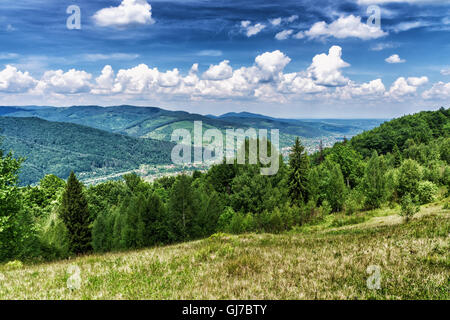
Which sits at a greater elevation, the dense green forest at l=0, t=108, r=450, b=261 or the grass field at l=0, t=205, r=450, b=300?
the grass field at l=0, t=205, r=450, b=300

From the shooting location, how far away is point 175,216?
184 feet

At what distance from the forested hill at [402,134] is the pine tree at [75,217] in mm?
139516

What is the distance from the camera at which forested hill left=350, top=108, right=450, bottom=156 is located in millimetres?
157125

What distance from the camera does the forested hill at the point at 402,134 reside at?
516 feet

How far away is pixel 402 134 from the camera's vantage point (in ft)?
532

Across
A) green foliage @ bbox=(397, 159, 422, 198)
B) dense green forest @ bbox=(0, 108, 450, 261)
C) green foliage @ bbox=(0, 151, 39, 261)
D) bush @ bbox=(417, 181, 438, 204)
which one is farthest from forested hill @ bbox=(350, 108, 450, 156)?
green foliage @ bbox=(0, 151, 39, 261)

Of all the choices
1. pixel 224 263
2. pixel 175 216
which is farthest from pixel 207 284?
pixel 175 216

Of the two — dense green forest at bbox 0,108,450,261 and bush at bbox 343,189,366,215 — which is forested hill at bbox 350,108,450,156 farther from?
bush at bbox 343,189,366,215

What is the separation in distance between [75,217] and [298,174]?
1866 inches

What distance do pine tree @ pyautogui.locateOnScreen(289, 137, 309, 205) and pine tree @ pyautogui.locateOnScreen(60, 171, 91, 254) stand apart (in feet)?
143

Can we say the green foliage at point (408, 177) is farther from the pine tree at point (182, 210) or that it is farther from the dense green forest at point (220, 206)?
the pine tree at point (182, 210)
